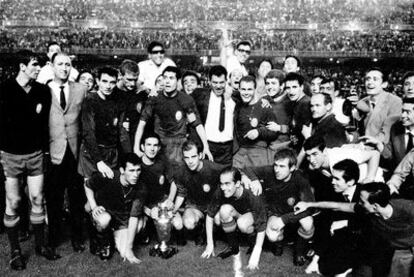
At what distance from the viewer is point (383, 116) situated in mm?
5320

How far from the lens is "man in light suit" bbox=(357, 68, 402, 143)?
526cm

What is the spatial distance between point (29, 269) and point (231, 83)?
12.7 ft

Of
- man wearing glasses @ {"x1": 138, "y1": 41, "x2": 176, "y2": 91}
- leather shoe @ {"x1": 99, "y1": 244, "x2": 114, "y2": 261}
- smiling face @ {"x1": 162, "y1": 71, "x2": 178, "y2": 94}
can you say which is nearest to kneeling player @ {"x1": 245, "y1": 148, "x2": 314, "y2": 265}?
smiling face @ {"x1": 162, "y1": 71, "x2": 178, "y2": 94}

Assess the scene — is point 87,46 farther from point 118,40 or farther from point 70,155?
point 70,155

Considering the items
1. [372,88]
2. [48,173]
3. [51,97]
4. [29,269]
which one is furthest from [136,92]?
[372,88]

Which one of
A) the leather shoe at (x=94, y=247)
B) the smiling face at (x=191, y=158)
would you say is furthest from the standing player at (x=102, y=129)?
the smiling face at (x=191, y=158)

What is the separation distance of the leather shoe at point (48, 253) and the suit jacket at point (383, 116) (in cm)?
450

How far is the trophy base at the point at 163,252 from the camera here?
486 centimetres

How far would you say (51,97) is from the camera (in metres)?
4.71

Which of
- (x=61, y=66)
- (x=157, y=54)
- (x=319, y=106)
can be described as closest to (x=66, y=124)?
(x=61, y=66)

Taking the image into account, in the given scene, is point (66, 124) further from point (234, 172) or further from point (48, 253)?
point (234, 172)

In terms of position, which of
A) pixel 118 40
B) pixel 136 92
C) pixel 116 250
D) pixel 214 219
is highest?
pixel 118 40

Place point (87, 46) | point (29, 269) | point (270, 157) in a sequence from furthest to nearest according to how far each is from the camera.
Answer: point (87, 46) < point (270, 157) < point (29, 269)

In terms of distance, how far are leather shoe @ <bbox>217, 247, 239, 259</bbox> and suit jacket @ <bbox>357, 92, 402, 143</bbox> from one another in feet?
8.07
